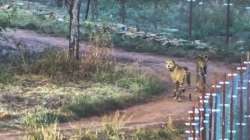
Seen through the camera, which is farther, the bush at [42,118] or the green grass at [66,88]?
the green grass at [66,88]

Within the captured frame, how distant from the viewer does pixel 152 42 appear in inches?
716

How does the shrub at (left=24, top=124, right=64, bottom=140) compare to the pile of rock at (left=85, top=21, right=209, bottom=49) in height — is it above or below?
below

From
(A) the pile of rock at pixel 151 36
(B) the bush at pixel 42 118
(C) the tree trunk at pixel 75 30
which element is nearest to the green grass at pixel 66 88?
(B) the bush at pixel 42 118

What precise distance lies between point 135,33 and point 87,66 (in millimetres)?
6590

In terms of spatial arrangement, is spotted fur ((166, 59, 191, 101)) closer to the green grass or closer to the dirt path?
the dirt path

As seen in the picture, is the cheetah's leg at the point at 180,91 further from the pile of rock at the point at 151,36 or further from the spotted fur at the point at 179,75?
the pile of rock at the point at 151,36

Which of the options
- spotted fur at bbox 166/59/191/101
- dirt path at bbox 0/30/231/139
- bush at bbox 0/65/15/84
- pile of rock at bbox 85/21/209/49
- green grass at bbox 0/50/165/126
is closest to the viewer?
dirt path at bbox 0/30/231/139

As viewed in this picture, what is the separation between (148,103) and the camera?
11.2 meters

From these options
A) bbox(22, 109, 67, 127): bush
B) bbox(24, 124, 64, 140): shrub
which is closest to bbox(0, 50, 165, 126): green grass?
bbox(22, 109, 67, 127): bush

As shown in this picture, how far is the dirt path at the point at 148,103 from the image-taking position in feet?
32.1

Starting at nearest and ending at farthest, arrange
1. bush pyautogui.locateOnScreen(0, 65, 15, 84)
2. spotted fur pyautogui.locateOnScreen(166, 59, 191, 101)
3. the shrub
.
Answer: the shrub → spotted fur pyautogui.locateOnScreen(166, 59, 191, 101) → bush pyautogui.locateOnScreen(0, 65, 15, 84)

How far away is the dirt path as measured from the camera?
9.78m

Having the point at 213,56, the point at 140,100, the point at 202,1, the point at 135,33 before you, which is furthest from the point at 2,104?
the point at 202,1

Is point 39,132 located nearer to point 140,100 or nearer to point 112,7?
point 140,100
